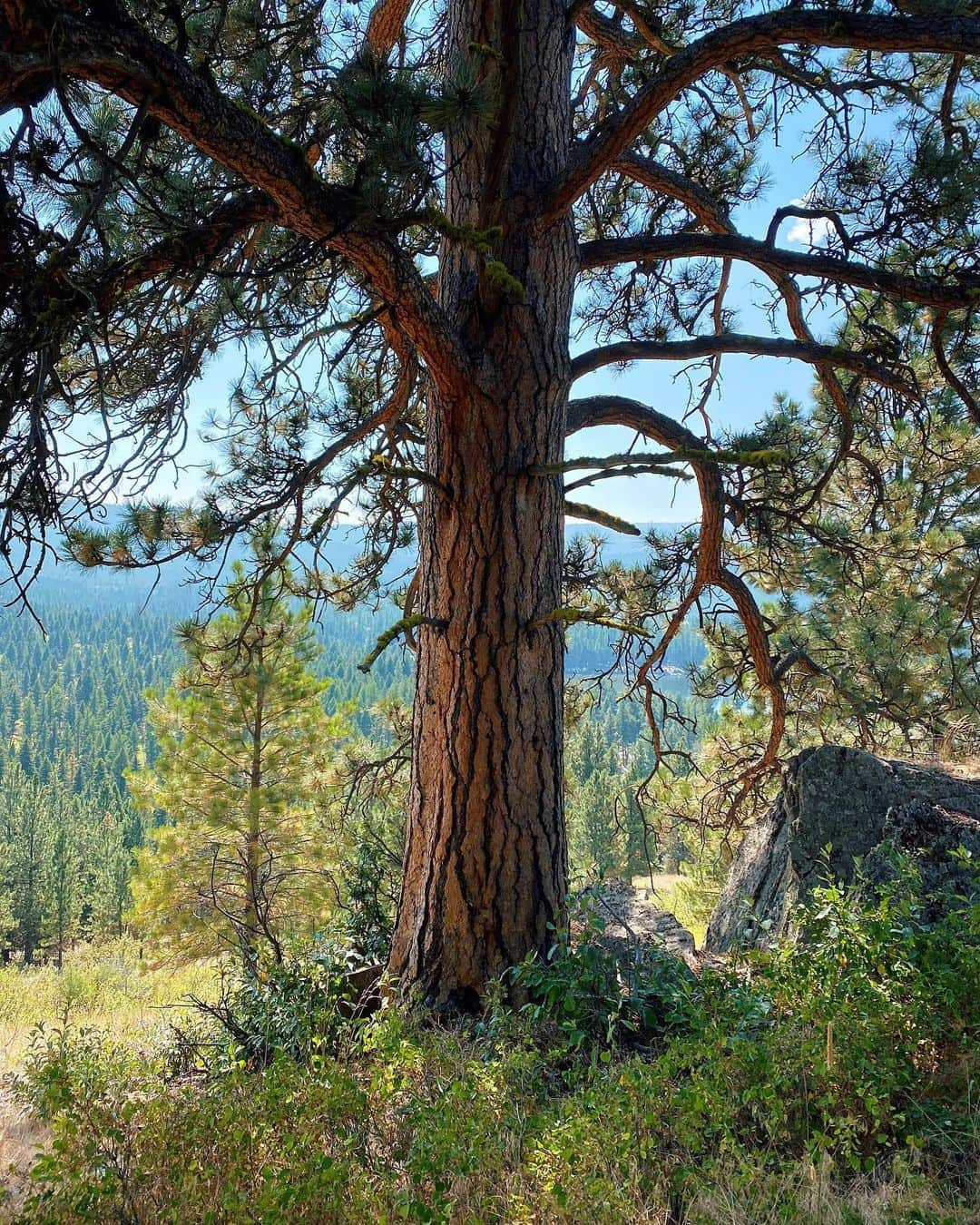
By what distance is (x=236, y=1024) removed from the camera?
3496mm

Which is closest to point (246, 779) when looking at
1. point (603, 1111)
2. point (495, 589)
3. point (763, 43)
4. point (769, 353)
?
point (495, 589)

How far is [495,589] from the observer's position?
11.2 ft

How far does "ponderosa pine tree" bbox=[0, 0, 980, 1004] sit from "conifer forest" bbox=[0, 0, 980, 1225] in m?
0.02

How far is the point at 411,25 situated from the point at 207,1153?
17.4ft

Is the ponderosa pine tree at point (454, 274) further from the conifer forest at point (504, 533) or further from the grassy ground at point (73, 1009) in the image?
the grassy ground at point (73, 1009)

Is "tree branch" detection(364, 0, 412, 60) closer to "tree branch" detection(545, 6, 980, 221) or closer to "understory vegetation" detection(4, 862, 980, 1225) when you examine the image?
"tree branch" detection(545, 6, 980, 221)

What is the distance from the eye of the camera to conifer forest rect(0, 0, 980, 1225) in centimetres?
204

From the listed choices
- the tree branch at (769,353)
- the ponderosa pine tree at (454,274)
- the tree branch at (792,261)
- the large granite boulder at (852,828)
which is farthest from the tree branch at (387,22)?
the large granite boulder at (852,828)

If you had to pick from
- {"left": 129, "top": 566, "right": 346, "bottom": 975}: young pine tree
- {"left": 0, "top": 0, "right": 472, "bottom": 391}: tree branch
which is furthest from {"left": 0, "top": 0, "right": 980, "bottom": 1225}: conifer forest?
{"left": 129, "top": 566, "right": 346, "bottom": 975}: young pine tree

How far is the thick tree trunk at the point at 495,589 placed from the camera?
3.30m

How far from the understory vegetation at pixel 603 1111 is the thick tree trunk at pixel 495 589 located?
362mm

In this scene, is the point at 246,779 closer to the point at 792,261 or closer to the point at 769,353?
the point at 769,353

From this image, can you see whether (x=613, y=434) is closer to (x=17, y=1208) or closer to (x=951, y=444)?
(x=951, y=444)

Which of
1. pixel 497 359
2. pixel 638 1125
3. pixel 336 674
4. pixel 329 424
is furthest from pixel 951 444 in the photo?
pixel 336 674
